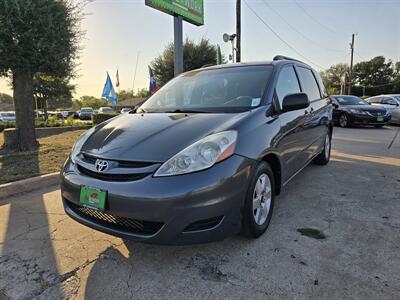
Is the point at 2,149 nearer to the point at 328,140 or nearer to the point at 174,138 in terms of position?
the point at 174,138

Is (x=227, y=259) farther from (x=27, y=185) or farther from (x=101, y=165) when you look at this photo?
(x=27, y=185)

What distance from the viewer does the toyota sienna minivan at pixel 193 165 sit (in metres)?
2.13

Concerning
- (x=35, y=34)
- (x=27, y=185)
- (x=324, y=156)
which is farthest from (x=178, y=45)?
(x=27, y=185)

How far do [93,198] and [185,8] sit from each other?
8.33 m

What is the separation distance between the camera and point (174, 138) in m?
2.44

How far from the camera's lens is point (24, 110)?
25.1ft

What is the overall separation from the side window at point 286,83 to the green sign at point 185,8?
219 inches

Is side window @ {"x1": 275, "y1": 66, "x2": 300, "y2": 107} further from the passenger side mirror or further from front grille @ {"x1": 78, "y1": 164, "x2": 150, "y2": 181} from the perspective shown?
front grille @ {"x1": 78, "y1": 164, "x2": 150, "y2": 181}

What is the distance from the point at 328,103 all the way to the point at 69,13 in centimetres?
628

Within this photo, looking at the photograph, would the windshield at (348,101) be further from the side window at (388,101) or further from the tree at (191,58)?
the tree at (191,58)

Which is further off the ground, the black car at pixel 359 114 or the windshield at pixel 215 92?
the windshield at pixel 215 92

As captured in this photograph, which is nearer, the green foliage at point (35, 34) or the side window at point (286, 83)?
the side window at point (286, 83)

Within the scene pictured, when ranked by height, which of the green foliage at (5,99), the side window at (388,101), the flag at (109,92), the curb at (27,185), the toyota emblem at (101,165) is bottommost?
the curb at (27,185)

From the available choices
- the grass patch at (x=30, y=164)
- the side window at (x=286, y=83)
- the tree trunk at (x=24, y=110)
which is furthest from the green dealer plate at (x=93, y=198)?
the tree trunk at (x=24, y=110)
